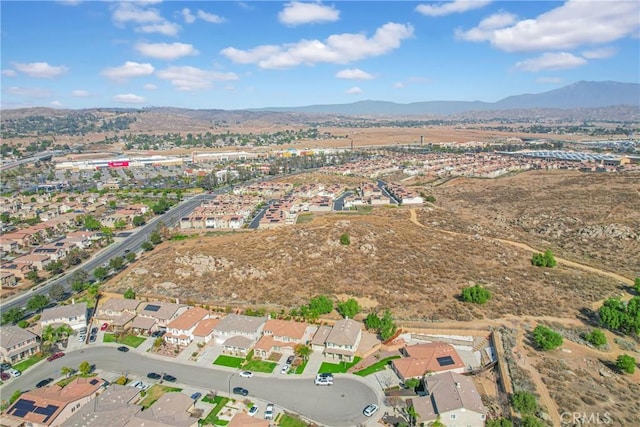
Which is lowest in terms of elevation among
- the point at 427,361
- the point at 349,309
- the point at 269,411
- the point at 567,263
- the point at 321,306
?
the point at 269,411

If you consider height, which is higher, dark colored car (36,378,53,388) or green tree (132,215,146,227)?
green tree (132,215,146,227)

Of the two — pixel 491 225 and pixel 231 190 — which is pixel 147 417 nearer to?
pixel 491 225

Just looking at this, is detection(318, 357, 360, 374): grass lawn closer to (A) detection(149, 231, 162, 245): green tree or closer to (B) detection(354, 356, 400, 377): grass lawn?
(B) detection(354, 356, 400, 377): grass lawn

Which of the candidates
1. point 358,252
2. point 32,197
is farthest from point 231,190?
point 358,252

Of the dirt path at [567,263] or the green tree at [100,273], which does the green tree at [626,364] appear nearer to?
the dirt path at [567,263]

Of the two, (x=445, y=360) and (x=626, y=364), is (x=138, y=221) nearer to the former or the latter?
(x=445, y=360)

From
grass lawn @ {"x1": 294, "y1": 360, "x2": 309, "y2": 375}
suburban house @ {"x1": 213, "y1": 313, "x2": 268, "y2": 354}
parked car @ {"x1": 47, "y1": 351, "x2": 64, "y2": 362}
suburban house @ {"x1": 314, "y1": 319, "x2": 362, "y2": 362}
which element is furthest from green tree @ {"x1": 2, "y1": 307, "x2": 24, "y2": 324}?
suburban house @ {"x1": 314, "y1": 319, "x2": 362, "y2": 362}

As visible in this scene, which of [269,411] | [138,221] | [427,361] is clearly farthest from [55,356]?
[138,221]
